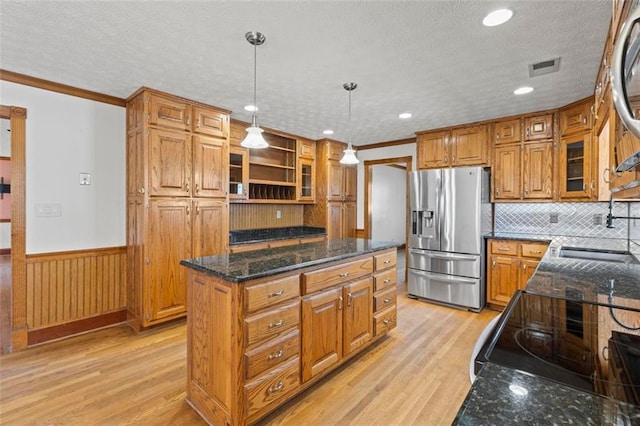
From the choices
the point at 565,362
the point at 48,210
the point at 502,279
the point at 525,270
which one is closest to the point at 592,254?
the point at 525,270

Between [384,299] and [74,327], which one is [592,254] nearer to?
[384,299]

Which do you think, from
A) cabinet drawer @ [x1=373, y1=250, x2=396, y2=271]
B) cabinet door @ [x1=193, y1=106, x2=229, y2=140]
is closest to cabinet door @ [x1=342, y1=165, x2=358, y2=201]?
cabinet door @ [x1=193, y1=106, x2=229, y2=140]

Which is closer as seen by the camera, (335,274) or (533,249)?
(335,274)

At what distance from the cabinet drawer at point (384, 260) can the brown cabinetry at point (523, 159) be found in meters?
2.03

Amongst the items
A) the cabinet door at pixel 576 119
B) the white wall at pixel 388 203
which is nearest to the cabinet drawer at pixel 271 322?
the cabinet door at pixel 576 119

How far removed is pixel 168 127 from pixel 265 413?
2799mm

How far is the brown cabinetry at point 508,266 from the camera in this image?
3611 millimetres

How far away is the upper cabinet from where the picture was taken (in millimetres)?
4164

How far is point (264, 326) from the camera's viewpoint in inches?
71.3

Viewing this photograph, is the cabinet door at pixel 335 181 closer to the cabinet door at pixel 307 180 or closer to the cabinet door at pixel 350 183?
the cabinet door at pixel 350 183

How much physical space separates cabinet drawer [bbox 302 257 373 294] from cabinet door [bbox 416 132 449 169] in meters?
2.48

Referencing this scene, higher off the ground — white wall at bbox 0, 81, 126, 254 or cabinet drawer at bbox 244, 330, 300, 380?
white wall at bbox 0, 81, 126, 254

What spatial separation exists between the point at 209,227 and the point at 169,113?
1.30 m

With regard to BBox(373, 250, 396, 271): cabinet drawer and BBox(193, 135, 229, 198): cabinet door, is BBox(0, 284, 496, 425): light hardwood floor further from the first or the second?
BBox(193, 135, 229, 198): cabinet door
